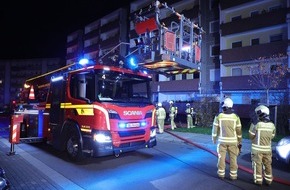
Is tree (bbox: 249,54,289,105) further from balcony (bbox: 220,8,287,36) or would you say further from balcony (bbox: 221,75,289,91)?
balcony (bbox: 220,8,287,36)

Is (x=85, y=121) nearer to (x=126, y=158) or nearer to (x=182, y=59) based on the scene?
(x=126, y=158)

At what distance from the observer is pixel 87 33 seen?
5219 cm

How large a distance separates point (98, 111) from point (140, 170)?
1.83 meters

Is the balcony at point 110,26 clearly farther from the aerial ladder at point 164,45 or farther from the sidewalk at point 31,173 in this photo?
the sidewalk at point 31,173

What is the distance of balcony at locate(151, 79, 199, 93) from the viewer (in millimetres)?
31731

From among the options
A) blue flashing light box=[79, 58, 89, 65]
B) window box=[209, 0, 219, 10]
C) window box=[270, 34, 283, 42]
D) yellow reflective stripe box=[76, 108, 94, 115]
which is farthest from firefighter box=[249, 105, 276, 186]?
window box=[209, 0, 219, 10]

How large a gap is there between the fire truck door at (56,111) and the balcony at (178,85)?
24441mm

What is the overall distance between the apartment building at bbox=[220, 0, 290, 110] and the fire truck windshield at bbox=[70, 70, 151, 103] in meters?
18.4

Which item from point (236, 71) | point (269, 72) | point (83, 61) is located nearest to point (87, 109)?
point (83, 61)

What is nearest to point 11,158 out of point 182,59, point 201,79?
point 182,59

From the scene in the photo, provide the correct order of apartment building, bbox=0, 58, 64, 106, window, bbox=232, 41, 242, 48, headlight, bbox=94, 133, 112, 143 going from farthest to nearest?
apartment building, bbox=0, 58, 64, 106, window, bbox=232, 41, 242, 48, headlight, bbox=94, 133, 112, 143

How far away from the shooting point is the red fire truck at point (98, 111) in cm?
678

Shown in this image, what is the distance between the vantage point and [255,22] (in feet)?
87.1

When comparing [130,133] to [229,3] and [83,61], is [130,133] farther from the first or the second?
[229,3]
